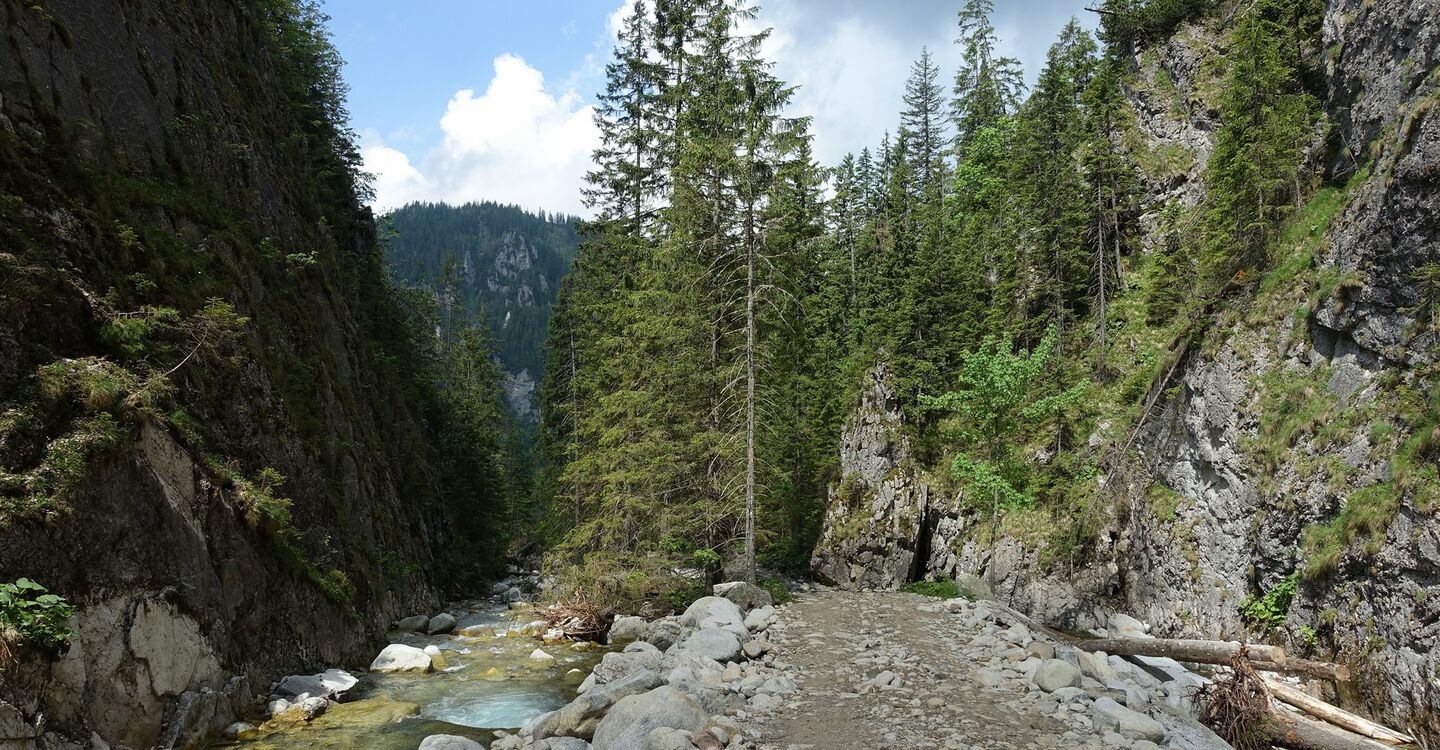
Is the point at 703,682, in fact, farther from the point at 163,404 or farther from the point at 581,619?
the point at 163,404

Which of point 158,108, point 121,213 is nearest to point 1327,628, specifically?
point 121,213

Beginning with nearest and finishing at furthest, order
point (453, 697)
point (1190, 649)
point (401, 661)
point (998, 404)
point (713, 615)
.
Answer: point (1190, 649), point (453, 697), point (713, 615), point (401, 661), point (998, 404)

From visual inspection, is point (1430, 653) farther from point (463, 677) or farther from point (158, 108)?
point (158, 108)

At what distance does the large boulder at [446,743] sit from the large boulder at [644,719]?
5.58ft

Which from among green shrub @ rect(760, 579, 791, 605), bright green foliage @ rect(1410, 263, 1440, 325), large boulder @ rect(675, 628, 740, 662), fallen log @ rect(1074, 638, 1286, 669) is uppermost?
bright green foliage @ rect(1410, 263, 1440, 325)

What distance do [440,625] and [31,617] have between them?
12.2 metres

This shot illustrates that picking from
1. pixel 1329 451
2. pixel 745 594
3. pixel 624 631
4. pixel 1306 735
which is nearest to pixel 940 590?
pixel 745 594

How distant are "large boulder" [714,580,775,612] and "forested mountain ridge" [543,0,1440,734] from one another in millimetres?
1035

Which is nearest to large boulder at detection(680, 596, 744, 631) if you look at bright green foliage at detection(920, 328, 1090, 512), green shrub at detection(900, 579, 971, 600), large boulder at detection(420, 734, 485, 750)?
large boulder at detection(420, 734, 485, 750)

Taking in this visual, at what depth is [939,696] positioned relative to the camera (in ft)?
31.4

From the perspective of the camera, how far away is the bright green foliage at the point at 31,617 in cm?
748

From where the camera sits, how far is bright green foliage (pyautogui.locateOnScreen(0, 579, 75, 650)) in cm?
748

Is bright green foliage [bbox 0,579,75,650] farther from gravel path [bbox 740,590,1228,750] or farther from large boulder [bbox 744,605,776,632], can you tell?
large boulder [bbox 744,605,776,632]

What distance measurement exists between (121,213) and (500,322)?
175 meters
